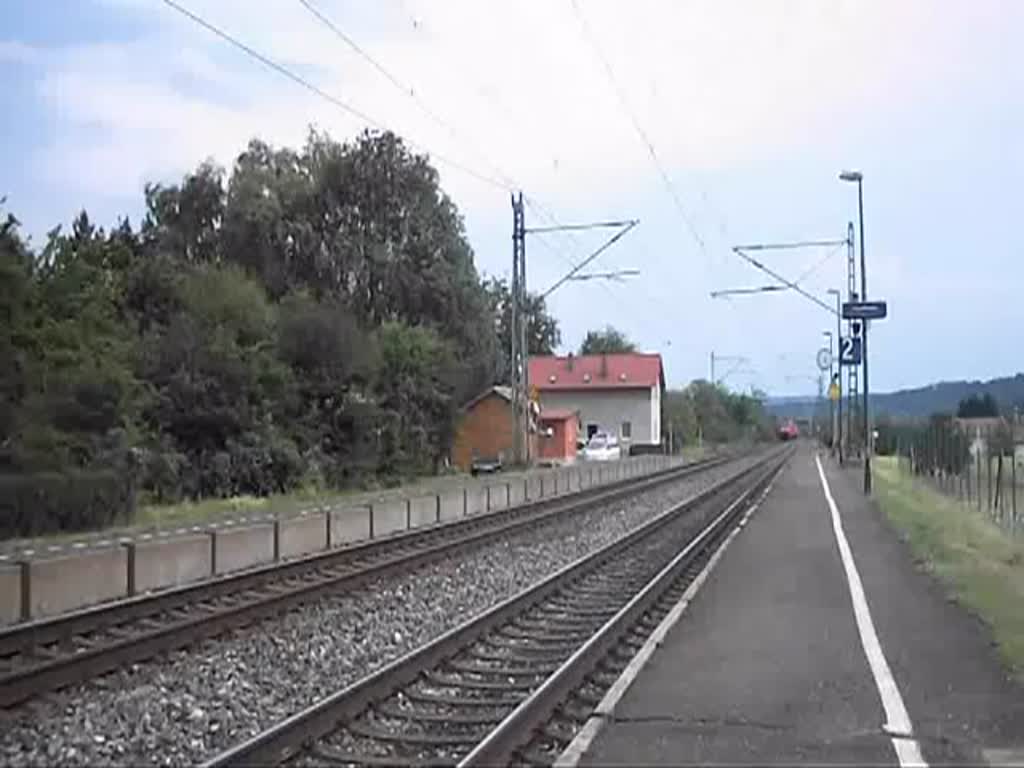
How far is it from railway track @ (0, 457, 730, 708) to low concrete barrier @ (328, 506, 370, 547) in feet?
2.65

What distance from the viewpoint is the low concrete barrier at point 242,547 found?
21.0 m

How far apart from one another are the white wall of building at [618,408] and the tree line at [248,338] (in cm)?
3046

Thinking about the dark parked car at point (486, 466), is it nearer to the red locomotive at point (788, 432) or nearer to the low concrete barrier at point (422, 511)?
the low concrete barrier at point (422, 511)

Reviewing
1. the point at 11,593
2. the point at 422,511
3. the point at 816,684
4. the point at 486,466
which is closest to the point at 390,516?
the point at 422,511

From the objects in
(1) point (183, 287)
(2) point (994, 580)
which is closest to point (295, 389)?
(1) point (183, 287)

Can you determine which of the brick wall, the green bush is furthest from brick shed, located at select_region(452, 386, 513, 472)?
the green bush

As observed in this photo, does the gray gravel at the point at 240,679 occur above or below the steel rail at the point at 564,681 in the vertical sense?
below

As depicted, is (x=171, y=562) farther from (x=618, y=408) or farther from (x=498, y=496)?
(x=618, y=408)

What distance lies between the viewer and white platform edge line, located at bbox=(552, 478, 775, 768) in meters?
9.23

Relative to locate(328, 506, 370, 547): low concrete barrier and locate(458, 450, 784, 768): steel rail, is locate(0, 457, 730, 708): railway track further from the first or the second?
locate(458, 450, 784, 768): steel rail

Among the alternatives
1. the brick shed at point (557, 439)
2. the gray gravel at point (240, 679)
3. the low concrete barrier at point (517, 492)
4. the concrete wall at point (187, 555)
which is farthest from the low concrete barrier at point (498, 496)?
the brick shed at point (557, 439)

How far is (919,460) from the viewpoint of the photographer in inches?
2266

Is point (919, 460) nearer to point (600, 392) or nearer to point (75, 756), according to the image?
point (75, 756)

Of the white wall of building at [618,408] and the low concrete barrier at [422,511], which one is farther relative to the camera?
the white wall of building at [618,408]
